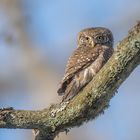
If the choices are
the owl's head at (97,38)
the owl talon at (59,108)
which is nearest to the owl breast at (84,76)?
the owl talon at (59,108)

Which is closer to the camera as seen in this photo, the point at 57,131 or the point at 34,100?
the point at 57,131

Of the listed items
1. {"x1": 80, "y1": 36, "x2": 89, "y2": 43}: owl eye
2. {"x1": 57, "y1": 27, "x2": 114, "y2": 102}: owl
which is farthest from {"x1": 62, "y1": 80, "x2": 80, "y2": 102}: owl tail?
{"x1": 80, "y1": 36, "x2": 89, "y2": 43}: owl eye

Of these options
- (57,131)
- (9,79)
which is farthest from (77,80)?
(9,79)

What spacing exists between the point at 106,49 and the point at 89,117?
104cm

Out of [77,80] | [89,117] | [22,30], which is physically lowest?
[89,117]

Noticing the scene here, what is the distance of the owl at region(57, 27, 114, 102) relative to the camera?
15.0 feet

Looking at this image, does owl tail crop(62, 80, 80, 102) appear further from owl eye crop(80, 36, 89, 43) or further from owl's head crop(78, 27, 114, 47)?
owl eye crop(80, 36, 89, 43)

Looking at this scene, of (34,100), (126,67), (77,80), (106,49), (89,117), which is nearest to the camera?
(126,67)

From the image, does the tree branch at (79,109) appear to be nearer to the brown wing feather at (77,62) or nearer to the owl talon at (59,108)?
the owl talon at (59,108)

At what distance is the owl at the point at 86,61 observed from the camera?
180 inches

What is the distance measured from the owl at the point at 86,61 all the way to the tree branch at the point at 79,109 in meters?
0.18

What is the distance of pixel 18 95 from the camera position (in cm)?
881

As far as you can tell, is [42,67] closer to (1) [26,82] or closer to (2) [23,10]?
(1) [26,82]

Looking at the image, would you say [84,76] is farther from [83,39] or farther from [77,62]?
[83,39]
